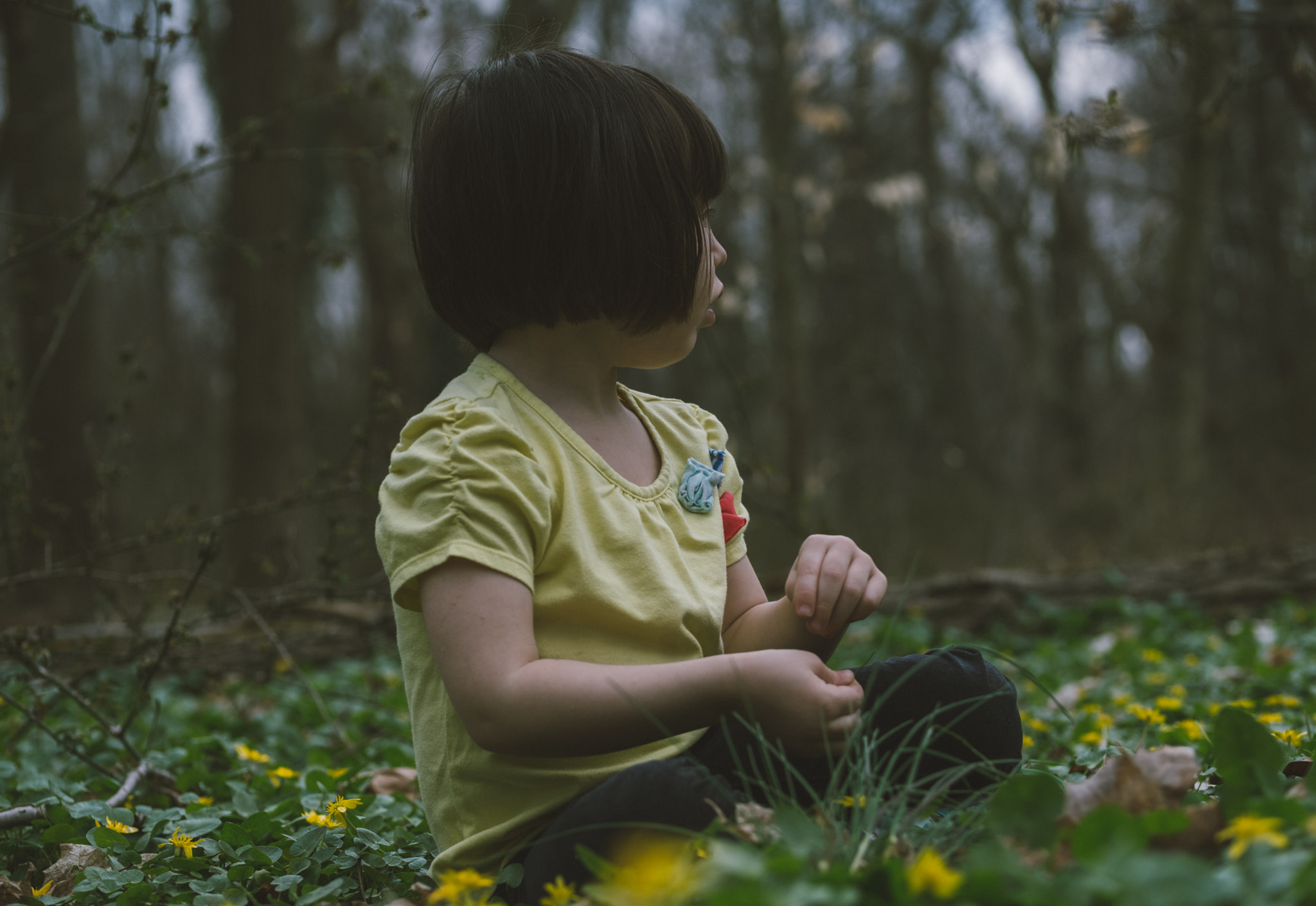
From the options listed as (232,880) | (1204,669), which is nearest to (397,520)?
(232,880)

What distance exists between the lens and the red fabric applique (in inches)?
69.7

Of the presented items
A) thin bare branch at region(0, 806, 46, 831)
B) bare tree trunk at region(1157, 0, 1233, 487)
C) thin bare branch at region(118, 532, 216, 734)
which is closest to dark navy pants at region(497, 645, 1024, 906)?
thin bare branch at region(0, 806, 46, 831)

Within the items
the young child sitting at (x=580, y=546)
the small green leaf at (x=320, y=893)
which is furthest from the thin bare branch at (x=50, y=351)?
the small green leaf at (x=320, y=893)

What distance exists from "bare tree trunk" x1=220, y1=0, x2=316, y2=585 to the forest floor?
9.30 ft

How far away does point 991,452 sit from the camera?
1273 centimetres

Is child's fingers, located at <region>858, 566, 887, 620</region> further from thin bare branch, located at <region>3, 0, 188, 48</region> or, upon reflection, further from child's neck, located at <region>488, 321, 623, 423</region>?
thin bare branch, located at <region>3, 0, 188, 48</region>

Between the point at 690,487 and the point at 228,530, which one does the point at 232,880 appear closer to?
the point at 690,487

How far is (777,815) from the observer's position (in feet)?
3.51

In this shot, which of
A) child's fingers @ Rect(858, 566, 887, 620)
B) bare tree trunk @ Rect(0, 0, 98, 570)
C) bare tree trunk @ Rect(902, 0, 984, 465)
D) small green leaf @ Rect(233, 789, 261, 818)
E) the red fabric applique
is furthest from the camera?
bare tree trunk @ Rect(902, 0, 984, 465)

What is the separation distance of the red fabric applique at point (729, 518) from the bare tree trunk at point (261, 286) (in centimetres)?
471

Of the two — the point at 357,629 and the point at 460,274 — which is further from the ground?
the point at 460,274

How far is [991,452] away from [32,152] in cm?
1001

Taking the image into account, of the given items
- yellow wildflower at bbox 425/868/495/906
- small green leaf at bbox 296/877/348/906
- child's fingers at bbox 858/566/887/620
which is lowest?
small green leaf at bbox 296/877/348/906

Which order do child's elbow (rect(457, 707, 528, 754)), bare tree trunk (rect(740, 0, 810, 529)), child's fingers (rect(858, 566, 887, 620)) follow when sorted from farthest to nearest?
bare tree trunk (rect(740, 0, 810, 529)) → child's fingers (rect(858, 566, 887, 620)) → child's elbow (rect(457, 707, 528, 754))
